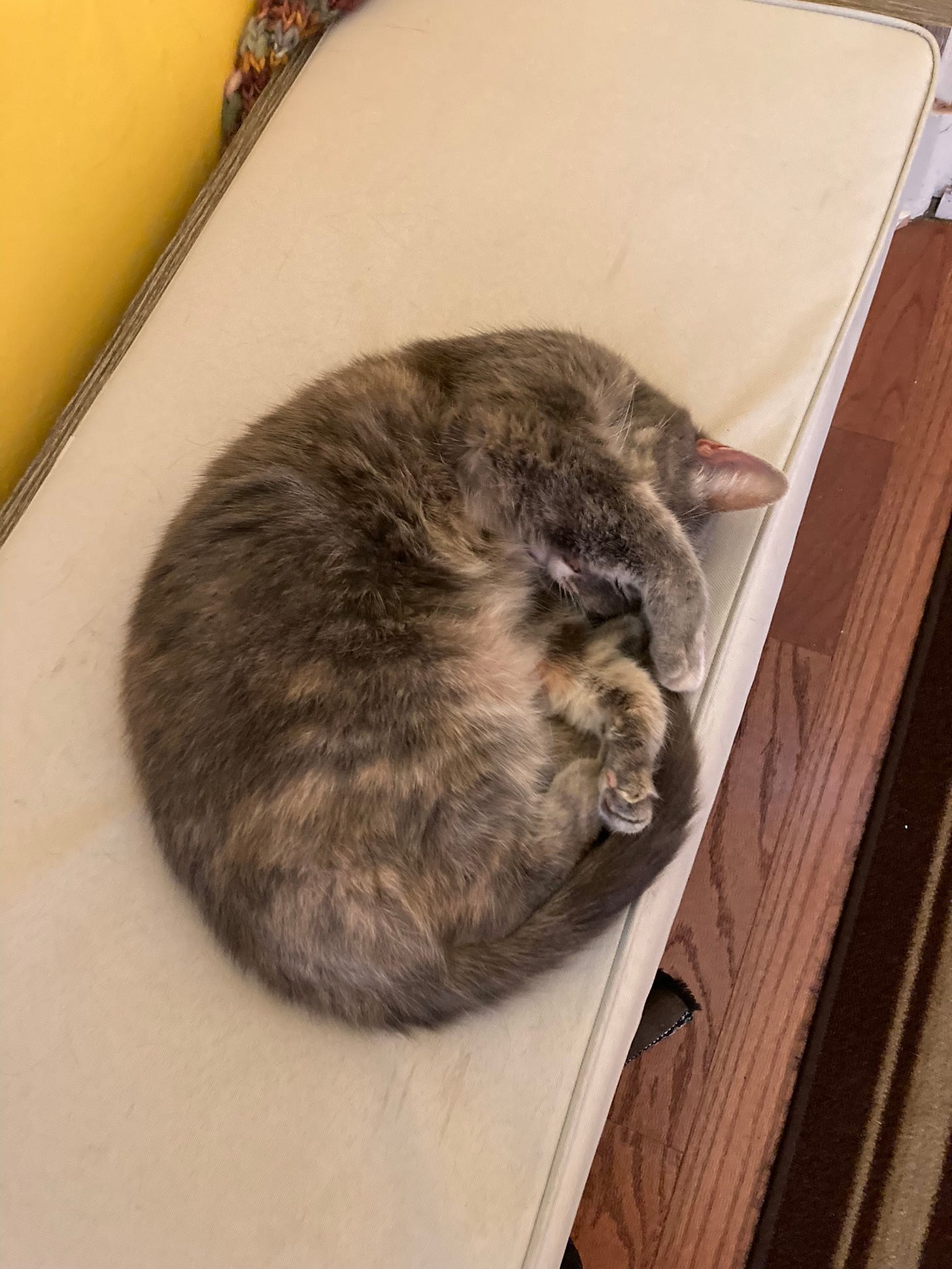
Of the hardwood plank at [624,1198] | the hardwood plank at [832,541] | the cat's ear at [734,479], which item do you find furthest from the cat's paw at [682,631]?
the hardwood plank at [624,1198]

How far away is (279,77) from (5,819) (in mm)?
1164

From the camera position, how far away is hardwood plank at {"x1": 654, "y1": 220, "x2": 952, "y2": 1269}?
1.16 m

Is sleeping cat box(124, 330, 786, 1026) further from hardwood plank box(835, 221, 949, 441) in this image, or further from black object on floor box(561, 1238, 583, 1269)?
hardwood plank box(835, 221, 949, 441)

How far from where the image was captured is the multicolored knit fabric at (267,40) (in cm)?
129

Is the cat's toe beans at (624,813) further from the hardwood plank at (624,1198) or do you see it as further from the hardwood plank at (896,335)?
the hardwood plank at (896,335)

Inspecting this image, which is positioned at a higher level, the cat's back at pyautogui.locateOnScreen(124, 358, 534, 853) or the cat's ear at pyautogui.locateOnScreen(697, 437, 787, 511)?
the cat's ear at pyautogui.locateOnScreen(697, 437, 787, 511)

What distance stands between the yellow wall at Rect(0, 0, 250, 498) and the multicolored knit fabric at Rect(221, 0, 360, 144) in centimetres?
2

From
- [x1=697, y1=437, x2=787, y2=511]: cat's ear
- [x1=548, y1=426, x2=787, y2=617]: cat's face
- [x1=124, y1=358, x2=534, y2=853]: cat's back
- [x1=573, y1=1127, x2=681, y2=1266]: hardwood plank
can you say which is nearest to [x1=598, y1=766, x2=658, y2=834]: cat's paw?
[x1=124, y1=358, x2=534, y2=853]: cat's back

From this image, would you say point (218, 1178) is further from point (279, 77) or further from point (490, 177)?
point (279, 77)

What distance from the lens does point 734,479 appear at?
99cm

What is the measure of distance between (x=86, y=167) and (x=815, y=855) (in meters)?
1.41

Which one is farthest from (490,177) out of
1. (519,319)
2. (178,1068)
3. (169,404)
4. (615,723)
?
(178,1068)

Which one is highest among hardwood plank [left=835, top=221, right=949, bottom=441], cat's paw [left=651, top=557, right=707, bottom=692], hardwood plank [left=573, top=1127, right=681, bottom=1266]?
hardwood plank [left=835, top=221, right=949, bottom=441]

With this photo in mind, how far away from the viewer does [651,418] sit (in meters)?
1.02
